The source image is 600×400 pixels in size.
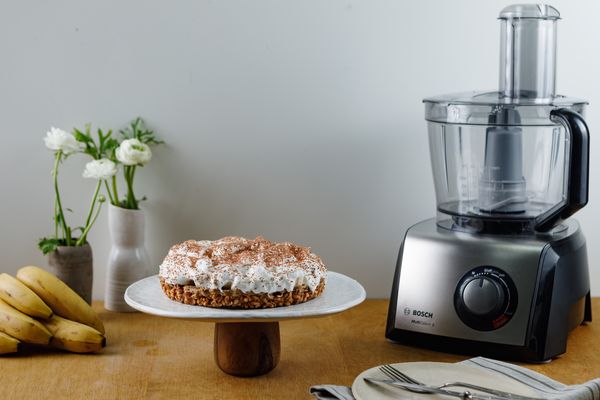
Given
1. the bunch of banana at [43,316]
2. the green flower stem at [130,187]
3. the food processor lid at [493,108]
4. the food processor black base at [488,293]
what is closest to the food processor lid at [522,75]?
the food processor lid at [493,108]

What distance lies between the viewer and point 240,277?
1.16 meters

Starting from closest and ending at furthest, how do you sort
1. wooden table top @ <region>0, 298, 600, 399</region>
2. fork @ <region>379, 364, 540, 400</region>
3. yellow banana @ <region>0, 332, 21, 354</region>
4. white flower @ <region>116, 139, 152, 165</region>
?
fork @ <region>379, 364, 540, 400</region>
wooden table top @ <region>0, 298, 600, 399</region>
yellow banana @ <region>0, 332, 21, 354</region>
white flower @ <region>116, 139, 152, 165</region>

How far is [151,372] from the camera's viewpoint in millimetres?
1249

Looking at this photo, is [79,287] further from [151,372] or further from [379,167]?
[379,167]

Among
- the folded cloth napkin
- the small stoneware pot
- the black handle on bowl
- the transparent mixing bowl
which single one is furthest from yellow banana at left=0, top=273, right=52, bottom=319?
the black handle on bowl

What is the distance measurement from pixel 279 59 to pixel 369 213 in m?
0.32

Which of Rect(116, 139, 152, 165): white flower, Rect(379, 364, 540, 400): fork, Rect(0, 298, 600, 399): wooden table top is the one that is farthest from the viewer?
Rect(116, 139, 152, 165): white flower

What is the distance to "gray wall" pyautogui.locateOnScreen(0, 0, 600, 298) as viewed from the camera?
5.10 ft

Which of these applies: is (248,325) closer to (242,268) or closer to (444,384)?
(242,268)

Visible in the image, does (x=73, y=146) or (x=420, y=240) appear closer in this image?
(x=420, y=240)

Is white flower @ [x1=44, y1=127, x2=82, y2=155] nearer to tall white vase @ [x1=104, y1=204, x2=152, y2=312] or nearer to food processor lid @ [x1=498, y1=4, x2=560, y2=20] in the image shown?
tall white vase @ [x1=104, y1=204, x2=152, y2=312]

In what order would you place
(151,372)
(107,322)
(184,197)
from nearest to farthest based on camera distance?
(151,372)
(107,322)
(184,197)

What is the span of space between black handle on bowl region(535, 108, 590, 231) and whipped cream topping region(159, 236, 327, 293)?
358mm

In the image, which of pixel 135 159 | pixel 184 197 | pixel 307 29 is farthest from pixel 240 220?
pixel 307 29
